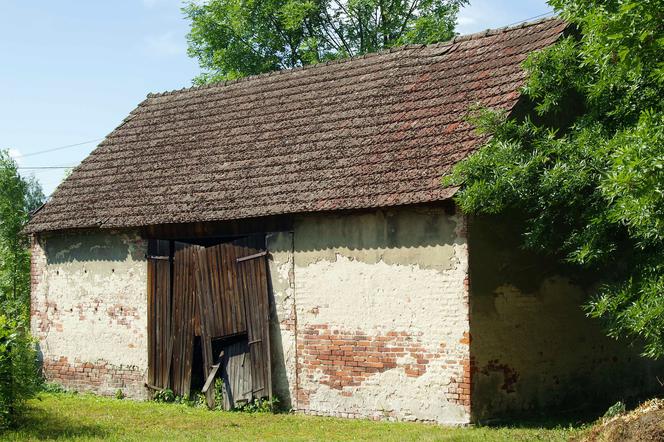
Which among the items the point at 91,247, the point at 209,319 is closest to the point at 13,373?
the point at 209,319

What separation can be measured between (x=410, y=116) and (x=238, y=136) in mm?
3851

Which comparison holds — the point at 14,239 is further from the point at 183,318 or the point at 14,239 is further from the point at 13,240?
the point at 183,318

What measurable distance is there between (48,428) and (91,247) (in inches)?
206

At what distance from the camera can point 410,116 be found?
48.4 ft

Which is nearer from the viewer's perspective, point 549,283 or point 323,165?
point 549,283

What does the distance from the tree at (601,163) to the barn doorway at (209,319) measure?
14.0 ft

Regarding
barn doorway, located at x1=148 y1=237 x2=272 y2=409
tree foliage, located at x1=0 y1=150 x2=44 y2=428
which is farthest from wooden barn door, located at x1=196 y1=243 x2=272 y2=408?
tree foliage, located at x1=0 y1=150 x2=44 y2=428

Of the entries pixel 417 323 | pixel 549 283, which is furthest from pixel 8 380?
pixel 549 283

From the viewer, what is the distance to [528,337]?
43.4 ft

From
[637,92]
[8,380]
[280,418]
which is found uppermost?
[637,92]

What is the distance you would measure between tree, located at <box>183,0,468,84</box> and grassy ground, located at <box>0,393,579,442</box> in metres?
16.6

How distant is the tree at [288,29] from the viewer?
28.9m

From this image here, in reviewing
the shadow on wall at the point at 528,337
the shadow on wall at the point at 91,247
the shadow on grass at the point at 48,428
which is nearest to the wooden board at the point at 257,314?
the shadow on wall at the point at 91,247

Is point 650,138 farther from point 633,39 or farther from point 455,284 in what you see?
point 455,284
